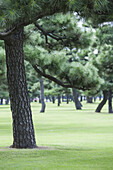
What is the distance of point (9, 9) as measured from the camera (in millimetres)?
6074

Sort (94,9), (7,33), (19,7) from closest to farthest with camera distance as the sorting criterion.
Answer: (19,7) < (94,9) < (7,33)

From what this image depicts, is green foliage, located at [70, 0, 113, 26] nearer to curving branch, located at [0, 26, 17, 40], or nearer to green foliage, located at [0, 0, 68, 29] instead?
green foliage, located at [0, 0, 68, 29]

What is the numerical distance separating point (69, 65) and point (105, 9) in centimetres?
965

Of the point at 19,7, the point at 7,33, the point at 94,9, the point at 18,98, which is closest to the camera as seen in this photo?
the point at 19,7

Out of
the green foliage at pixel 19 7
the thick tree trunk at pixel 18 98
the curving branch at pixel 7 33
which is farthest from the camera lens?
the thick tree trunk at pixel 18 98

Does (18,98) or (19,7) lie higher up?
(19,7)

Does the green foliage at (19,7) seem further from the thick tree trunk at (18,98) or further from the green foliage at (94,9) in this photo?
the thick tree trunk at (18,98)

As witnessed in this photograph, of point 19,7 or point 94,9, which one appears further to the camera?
point 94,9

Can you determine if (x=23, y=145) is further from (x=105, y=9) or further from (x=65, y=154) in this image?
(x=105, y=9)

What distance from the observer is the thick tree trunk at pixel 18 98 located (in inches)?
331

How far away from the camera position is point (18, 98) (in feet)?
27.7

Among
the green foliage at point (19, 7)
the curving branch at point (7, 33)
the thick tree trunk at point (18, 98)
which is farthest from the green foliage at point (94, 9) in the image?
the thick tree trunk at point (18, 98)

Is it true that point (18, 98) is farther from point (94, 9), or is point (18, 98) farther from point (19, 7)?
point (94, 9)

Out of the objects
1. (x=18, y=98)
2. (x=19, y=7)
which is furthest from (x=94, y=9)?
(x=18, y=98)
